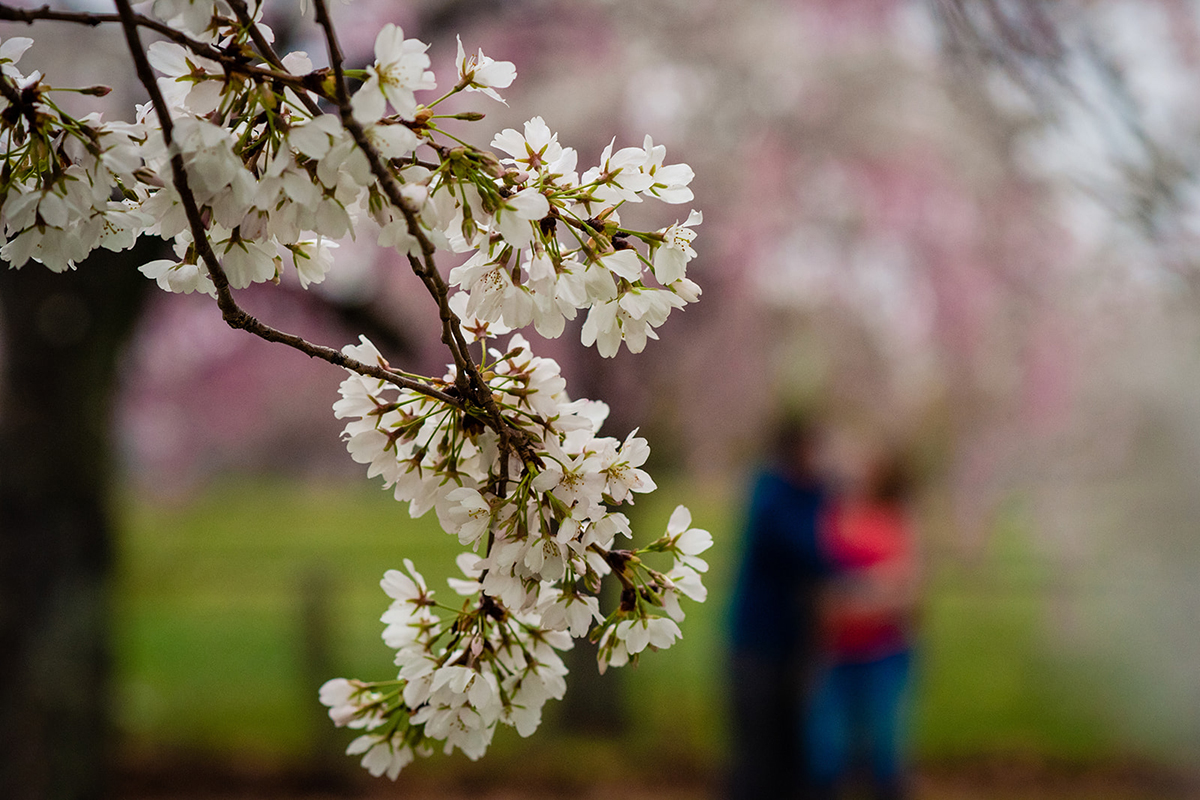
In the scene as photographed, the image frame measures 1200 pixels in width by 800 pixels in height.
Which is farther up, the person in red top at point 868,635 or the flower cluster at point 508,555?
the person in red top at point 868,635

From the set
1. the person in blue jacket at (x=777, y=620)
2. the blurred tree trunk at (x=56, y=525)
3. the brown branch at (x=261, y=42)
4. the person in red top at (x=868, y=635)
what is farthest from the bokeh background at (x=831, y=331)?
the brown branch at (x=261, y=42)

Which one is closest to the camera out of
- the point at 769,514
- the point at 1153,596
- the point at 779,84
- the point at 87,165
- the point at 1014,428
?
the point at 87,165

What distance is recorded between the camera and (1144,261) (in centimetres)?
288

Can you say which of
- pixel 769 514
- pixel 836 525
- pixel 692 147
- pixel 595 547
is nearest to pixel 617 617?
pixel 595 547

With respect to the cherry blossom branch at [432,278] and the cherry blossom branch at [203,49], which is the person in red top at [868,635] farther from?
the cherry blossom branch at [203,49]

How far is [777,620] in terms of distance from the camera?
11.3ft

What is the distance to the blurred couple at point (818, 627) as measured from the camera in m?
3.34

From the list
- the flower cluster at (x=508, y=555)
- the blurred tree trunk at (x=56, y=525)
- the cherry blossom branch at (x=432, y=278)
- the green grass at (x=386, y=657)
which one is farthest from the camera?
the green grass at (x=386, y=657)

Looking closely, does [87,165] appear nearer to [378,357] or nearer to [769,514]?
[378,357]

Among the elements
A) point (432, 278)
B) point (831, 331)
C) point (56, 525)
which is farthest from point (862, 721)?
point (432, 278)

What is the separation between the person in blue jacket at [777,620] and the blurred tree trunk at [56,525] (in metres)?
2.35

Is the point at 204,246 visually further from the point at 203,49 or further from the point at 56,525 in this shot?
the point at 56,525

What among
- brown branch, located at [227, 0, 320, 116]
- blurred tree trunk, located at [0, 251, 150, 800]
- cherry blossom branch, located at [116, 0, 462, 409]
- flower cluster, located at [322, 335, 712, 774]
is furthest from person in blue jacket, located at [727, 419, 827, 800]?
brown branch, located at [227, 0, 320, 116]

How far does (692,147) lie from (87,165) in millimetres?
4327
